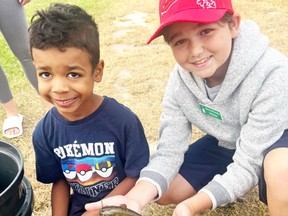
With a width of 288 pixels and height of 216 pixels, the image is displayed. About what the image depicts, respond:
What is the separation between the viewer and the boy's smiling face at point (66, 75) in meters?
1.59

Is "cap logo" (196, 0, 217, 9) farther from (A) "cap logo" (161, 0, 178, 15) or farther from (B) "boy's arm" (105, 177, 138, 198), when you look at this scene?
(B) "boy's arm" (105, 177, 138, 198)

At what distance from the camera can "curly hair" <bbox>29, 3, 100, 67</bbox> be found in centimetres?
158

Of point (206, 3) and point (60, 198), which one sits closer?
point (206, 3)

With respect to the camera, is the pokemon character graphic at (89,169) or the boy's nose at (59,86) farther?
the pokemon character graphic at (89,169)

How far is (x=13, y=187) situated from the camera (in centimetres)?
133

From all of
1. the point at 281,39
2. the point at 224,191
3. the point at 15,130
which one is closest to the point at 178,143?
the point at 224,191

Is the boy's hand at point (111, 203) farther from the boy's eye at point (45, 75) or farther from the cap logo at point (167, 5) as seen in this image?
the cap logo at point (167, 5)

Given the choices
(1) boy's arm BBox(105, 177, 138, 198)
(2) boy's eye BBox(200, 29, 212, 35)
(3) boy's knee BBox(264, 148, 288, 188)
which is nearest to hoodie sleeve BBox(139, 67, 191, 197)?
(1) boy's arm BBox(105, 177, 138, 198)

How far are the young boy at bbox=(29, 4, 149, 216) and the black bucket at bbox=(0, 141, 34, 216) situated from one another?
0.25 m

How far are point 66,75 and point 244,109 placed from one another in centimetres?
78

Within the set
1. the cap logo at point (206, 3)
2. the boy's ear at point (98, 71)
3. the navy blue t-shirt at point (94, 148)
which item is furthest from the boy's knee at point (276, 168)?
the boy's ear at point (98, 71)

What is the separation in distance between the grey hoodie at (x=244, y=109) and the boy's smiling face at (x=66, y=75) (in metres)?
0.46

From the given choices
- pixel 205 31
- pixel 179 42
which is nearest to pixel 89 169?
pixel 179 42

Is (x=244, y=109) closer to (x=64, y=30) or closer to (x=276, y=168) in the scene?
(x=276, y=168)
